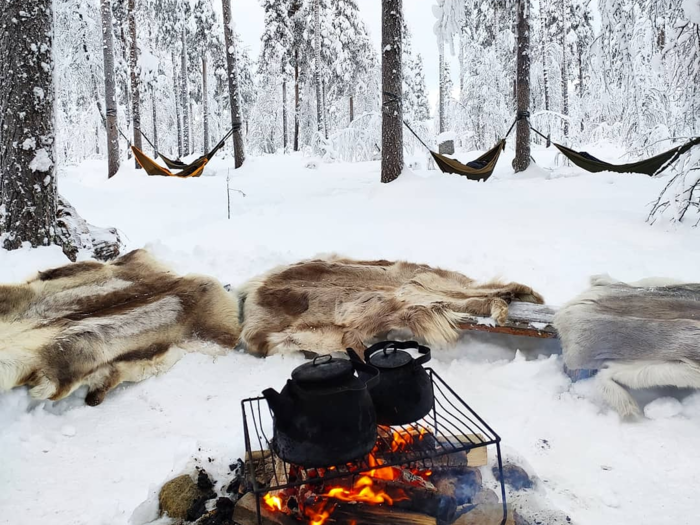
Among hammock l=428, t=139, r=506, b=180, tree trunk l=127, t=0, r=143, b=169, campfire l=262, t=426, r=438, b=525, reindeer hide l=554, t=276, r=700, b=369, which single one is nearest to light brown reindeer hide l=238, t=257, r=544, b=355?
reindeer hide l=554, t=276, r=700, b=369

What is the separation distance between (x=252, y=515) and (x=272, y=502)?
7cm

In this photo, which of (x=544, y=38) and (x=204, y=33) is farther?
(x=204, y=33)

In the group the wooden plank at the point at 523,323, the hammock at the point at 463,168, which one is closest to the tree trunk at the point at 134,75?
the hammock at the point at 463,168

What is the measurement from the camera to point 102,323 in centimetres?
258

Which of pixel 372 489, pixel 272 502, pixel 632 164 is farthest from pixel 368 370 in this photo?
pixel 632 164

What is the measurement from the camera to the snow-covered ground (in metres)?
1.75

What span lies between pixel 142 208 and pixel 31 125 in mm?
3099

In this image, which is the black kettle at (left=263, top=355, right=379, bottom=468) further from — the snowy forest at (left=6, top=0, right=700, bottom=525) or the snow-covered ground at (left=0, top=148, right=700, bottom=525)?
the snow-covered ground at (left=0, top=148, right=700, bottom=525)

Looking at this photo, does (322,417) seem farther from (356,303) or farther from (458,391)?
(356,303)

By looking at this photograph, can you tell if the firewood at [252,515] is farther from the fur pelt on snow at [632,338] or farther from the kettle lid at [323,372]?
the fur pelt on snow at [632,338]

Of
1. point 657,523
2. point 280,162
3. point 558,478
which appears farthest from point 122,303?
point 280,162

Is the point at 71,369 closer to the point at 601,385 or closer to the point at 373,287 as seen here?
the point at 373,287

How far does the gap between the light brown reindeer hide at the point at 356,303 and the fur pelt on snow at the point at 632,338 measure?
387 mm

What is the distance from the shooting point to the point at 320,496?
141 cm
